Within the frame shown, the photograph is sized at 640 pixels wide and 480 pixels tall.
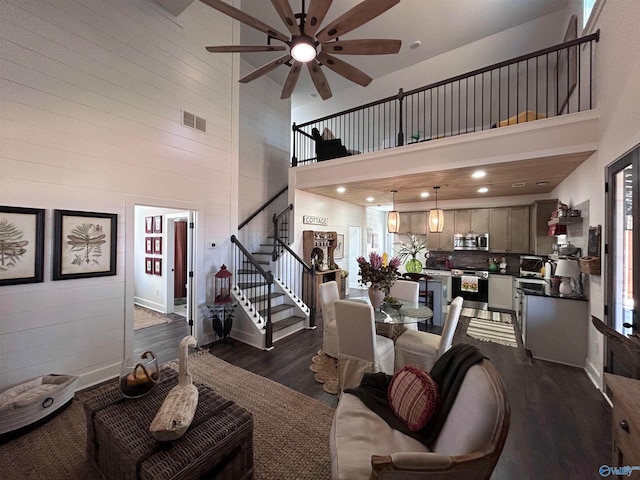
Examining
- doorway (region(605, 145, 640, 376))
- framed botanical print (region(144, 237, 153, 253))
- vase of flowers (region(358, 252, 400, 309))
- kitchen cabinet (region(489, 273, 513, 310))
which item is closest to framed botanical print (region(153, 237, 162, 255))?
framed botanical print (region(144, 237, 153, 253))

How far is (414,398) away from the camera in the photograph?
1601 millimetres

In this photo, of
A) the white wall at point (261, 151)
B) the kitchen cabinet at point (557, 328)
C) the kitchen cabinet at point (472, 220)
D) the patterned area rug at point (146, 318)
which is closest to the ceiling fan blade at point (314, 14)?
the white wall at point (261, 151)

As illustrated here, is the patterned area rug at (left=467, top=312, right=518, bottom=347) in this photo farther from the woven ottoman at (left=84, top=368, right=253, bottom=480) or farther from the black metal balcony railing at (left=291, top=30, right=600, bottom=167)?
the woven ottoman at (left=84, top=368, right=253, bottom=480)

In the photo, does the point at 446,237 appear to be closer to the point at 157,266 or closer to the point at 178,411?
the point at 178,411

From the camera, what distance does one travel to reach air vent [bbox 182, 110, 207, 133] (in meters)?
3.84

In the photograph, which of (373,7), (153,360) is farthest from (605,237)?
(153,360)

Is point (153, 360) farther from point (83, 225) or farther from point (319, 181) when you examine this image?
point (319, 181)

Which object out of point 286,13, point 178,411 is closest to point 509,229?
point 286,13

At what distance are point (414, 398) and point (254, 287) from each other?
3627 millimetres

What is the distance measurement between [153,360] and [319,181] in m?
4.01

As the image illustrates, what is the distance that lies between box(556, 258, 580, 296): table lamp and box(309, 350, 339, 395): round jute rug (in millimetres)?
3231

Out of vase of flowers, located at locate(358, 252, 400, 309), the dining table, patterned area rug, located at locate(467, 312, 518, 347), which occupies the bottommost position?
patterned area rug, located at locate(467, 312, 518, 347)

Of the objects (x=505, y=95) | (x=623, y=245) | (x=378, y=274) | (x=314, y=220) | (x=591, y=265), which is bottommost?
(x=378, y=274)

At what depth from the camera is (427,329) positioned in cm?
478
